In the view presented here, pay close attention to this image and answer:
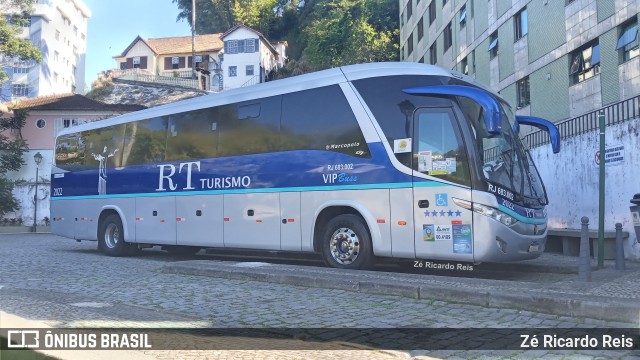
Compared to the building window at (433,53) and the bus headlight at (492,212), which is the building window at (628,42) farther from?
the building window at (433,53)

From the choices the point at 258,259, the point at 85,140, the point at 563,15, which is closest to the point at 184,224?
the point at 258,259

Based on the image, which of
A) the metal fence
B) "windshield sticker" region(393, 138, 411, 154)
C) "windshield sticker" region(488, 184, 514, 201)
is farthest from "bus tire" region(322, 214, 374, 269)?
the metal fence

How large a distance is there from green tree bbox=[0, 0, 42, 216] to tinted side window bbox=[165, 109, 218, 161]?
29282 mm

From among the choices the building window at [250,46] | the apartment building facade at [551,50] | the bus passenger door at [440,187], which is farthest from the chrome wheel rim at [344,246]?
the building window at [250,46]

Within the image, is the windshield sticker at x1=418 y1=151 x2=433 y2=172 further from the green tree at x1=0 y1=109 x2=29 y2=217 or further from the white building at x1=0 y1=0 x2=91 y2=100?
the white building at x1=0 y1=0 x2=91 y2=100

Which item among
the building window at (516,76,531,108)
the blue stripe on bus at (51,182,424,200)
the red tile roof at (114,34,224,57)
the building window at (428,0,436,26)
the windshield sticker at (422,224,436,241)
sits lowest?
the windshield sticker at (422,224,436,241)

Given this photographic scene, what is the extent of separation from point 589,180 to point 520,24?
1280 centimetres

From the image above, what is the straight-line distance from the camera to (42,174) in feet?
126

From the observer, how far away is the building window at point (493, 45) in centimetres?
2501

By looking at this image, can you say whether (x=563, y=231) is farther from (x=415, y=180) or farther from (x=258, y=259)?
(x=258, y=259)

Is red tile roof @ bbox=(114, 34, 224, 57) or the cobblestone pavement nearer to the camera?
the cobblestone pavement

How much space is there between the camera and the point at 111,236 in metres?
14.3

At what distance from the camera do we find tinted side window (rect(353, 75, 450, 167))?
8727 mm

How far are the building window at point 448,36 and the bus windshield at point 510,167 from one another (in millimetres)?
24542
